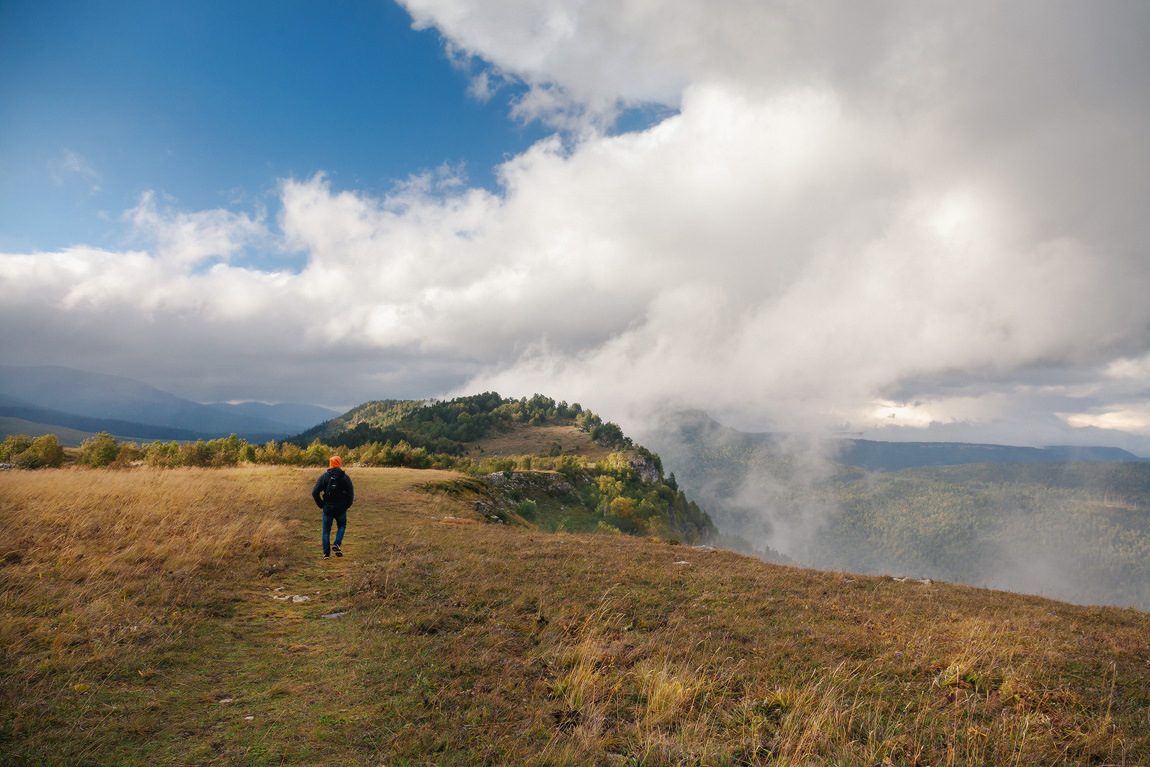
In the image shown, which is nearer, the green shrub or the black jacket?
the black jacket

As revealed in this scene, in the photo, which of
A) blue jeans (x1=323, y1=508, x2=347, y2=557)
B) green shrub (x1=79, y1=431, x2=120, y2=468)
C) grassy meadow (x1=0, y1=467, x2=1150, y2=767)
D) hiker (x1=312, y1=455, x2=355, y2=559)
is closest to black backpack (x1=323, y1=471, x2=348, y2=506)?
hiker (x1=312, y1=455, x2=355, y2=559)

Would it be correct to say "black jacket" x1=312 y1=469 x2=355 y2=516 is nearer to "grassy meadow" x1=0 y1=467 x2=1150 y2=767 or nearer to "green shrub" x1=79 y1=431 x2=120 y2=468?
"grassy meadow" x1=0 y1=467 x2=1150 y2=767

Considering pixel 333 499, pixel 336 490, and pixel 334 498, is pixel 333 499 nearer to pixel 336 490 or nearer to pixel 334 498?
pixel 334 498

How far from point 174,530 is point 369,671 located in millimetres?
9351

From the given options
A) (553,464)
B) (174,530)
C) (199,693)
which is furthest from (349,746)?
(553,464)

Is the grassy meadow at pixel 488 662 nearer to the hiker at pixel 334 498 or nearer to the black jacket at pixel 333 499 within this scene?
the hiker at pixel 334 498

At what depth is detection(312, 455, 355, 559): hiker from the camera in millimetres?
13922

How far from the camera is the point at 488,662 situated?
23.4 ft

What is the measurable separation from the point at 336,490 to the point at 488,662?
9.50 m

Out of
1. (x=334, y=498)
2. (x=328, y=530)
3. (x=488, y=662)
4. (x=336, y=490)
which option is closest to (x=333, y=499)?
(x=334, y=498)

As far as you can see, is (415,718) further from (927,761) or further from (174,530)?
(174,530)

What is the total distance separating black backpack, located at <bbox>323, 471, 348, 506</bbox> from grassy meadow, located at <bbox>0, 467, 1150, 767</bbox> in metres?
1.72

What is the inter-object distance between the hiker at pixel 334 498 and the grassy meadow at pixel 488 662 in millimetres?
776

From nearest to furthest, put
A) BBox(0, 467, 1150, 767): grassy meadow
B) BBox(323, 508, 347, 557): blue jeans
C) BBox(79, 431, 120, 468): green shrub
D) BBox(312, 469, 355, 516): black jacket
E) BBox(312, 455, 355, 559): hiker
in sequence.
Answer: BBox(0, 467, 1150, 767): grassy meadow < BBox(323, 508, 347, 557): blue jeans < BBox(312, 455, 355, 559): hiker < BBox(312, 469, 355, 516): black jacket < BBox(79, 431, 120, 468): green shrub
